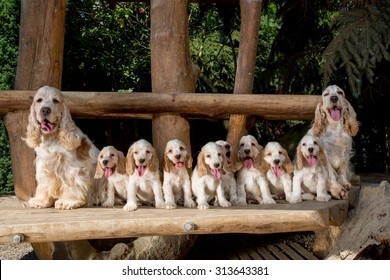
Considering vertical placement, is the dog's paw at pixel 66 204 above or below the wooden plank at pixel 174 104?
below

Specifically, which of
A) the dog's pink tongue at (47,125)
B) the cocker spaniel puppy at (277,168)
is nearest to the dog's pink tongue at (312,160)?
the cocker spaniel puppy at (277,168)

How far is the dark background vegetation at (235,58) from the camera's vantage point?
4.61m

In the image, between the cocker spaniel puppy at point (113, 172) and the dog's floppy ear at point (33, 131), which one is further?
the cocker spaniel puppy at point (113, 172)

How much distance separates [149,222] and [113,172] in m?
0.60

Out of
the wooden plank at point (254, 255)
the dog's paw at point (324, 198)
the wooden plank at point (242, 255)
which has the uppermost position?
the dog's paw at point (324, 198)

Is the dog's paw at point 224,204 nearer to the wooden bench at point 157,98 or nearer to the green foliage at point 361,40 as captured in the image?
the wooden bench at point 157,98

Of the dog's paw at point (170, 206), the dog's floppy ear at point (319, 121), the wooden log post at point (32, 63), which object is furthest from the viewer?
the wooden log post at point (32, 63)

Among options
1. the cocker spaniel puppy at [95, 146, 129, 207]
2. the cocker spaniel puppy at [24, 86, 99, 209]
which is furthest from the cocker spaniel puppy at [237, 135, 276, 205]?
the cocker spaniel puppy at [24, 86, 99, 209]

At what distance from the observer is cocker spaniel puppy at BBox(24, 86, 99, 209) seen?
3238mm

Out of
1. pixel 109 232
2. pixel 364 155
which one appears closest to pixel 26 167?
pixel 109 232

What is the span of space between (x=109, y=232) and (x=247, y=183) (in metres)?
1.17

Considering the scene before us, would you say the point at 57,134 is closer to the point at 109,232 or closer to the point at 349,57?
the point at 109,232

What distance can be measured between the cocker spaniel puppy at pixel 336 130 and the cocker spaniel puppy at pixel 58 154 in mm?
1859

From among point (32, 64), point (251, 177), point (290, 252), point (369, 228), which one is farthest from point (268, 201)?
point (32, 64)
